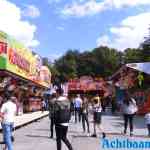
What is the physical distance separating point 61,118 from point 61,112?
0.15 m

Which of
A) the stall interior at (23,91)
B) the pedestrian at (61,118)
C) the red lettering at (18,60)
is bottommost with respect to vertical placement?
the pedestrian at (61,118)

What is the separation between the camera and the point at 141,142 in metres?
9.58

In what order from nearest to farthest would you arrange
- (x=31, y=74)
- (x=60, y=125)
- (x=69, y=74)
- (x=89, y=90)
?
(x=60, y=125) → (x=31, y=74) → (x=89, y=90) → (x=69, y=74)

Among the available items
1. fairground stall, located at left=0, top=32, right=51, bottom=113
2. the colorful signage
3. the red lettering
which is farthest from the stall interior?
the red lettering

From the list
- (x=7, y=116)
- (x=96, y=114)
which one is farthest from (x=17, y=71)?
(x=7, y=116)

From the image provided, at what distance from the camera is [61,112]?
552 inches

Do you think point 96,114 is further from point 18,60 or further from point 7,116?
point 18,60

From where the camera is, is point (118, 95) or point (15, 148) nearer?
point (15, 148)

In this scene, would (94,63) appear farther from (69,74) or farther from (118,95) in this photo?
(118,95)

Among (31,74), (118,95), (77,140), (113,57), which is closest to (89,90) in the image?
(118,95)

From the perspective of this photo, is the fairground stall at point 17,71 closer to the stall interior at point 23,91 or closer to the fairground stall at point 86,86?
the stall interior at point 23,91

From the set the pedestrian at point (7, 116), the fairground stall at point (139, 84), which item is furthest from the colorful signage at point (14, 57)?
the pedestrian at point (7, 116)

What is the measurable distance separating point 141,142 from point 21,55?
2482 centimetres

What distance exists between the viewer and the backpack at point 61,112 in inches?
552
